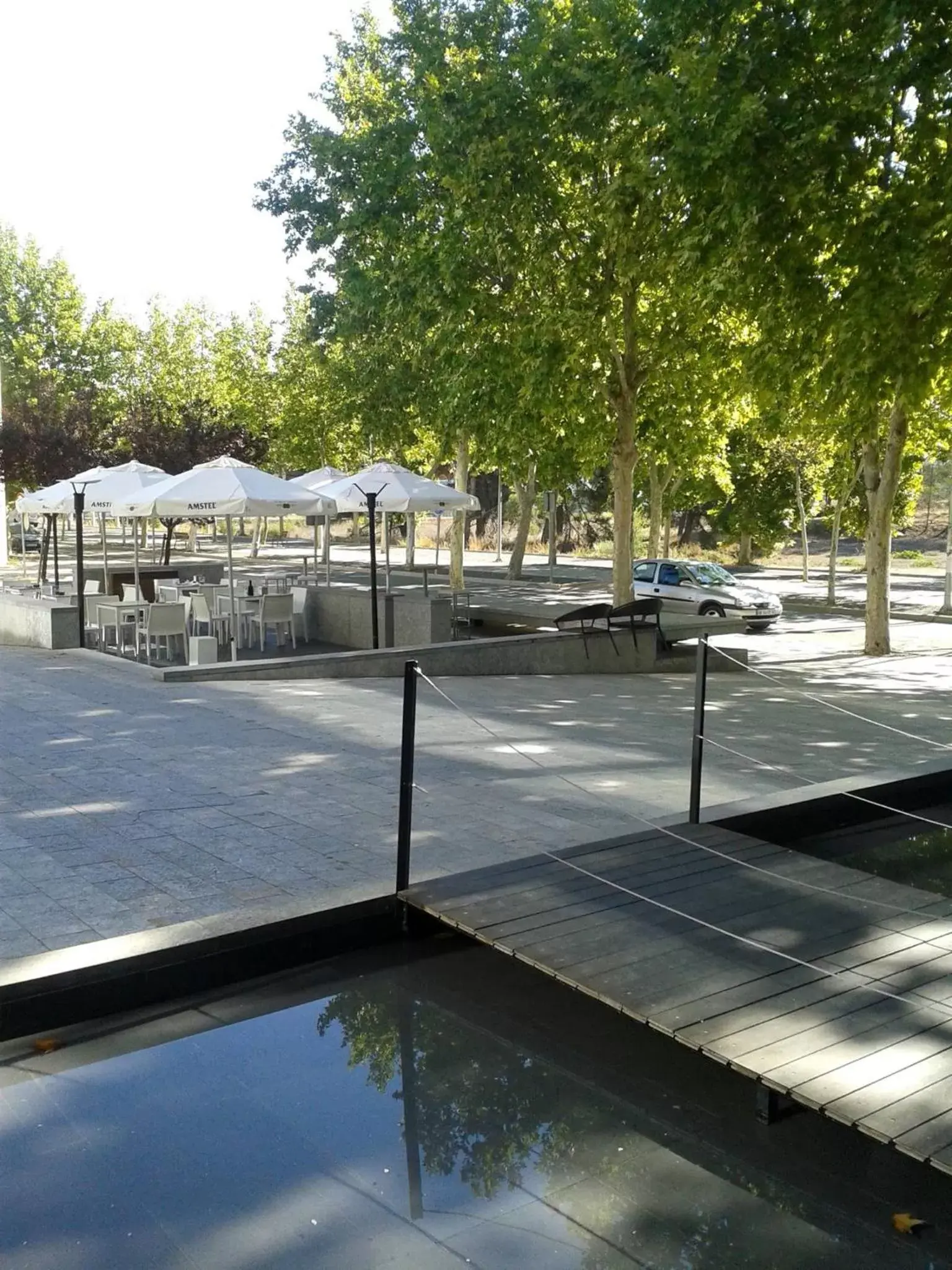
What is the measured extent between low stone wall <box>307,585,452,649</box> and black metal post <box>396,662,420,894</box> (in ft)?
37.3

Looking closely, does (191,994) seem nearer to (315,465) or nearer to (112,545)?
(315,465)

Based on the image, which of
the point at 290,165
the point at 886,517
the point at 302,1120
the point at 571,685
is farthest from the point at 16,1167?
the point at 290,165

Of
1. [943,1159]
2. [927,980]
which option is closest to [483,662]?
[927,980]

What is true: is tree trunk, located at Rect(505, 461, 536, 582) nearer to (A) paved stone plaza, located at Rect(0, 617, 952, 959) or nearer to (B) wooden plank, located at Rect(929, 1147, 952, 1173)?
(A) paved stone plaza, located at Rect(0, 617, 952, 959)

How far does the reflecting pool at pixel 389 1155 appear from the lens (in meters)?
3.39

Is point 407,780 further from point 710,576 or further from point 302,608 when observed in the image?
point 710,576

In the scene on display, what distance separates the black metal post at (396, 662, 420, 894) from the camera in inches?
215

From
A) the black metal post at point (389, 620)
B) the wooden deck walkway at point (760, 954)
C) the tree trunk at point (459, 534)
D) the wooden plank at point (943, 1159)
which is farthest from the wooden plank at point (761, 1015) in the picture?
the tree trunk at point (459, 534)

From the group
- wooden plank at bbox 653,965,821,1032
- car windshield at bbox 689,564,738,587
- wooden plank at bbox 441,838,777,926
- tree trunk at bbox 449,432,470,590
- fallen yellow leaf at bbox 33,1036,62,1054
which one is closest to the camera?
wooden plank at bbox 653,965,821,1032

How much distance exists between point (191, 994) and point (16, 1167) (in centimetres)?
134

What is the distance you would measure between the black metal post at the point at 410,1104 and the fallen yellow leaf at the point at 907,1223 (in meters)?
1.42

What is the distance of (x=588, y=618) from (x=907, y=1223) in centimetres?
1401

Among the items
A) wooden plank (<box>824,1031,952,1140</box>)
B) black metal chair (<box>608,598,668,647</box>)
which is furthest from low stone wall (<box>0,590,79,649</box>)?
wooden plank (<box>824,1031,952,1140</box>)

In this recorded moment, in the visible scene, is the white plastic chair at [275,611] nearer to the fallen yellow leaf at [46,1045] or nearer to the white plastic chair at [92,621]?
the white plastic chair at [92,621]
